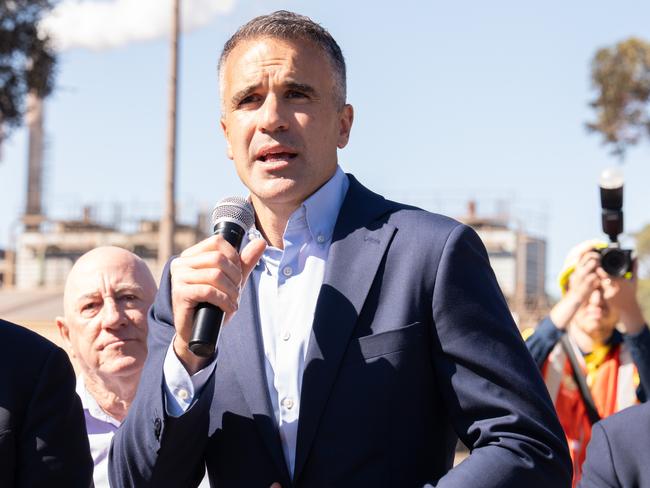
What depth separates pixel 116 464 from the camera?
2.63 m

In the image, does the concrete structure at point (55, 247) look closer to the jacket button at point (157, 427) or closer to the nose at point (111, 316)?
the nose at point (111, 316)

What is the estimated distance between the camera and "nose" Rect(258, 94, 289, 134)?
266cm

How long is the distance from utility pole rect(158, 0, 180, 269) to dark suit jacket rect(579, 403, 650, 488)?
14.6 metres

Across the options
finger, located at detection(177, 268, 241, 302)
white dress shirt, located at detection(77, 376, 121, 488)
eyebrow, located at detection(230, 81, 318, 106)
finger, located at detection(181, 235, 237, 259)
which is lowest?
white dress shirt, located at detection(77, 376, 121, 488)

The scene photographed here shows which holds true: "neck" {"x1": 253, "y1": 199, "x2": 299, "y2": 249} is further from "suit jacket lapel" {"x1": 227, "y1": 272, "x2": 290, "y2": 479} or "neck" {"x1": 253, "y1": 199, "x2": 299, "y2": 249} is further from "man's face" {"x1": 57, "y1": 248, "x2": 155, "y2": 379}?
"man's face" {"x1": 57, "y1": 248, "x2": 155, "y2": 379}

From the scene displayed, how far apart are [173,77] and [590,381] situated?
1340 cm

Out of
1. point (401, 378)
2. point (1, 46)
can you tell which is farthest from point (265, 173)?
point (1, 46)

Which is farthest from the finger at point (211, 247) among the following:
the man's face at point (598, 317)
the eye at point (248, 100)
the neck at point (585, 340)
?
the neck at point (585, 340)

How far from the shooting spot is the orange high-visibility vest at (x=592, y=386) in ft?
16.8

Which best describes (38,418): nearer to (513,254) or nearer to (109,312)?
(109,312)

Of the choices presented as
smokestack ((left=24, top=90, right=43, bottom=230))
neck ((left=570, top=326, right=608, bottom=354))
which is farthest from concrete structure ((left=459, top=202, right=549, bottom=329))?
neck ((left=570, top=326, right=608, bottom=354))

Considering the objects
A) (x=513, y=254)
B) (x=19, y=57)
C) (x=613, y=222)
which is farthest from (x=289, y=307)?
(x=513, y=254)

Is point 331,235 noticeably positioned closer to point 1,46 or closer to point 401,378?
point 401,378

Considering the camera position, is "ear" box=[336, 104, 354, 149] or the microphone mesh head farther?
"ear" box=[336, 104, 354, 149]
